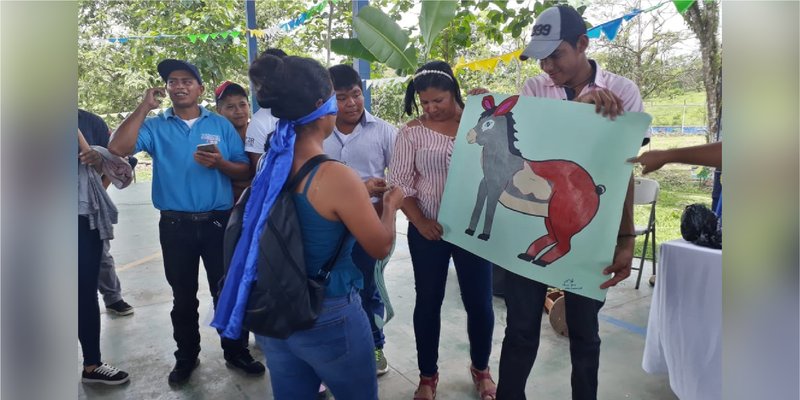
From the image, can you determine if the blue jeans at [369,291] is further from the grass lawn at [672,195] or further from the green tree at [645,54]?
the green tree at [645,54]

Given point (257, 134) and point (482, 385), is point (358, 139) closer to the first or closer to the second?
point (257, 134)

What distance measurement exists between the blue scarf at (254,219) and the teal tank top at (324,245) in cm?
9

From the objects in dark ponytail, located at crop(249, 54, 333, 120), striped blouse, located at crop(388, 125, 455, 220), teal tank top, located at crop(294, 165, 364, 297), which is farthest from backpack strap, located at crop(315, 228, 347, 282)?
striped blouse, located at crop(388, 125, 455, 220)

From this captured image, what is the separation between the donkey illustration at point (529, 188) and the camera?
1.97 m

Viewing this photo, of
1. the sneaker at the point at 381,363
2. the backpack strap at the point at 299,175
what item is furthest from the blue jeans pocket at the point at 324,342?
the sneaker at the point at 381,363

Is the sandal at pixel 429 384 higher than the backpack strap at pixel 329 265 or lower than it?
lower

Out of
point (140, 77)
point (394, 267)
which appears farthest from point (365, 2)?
point (140, 77)

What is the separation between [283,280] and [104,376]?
7.73 feet

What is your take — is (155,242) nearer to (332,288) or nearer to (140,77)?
(332,288)

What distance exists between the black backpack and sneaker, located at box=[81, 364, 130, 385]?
2.20m

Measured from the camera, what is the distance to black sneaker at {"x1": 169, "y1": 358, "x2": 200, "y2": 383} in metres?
3.17

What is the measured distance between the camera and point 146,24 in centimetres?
859

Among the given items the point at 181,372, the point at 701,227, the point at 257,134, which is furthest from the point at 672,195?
the point at 181,372
